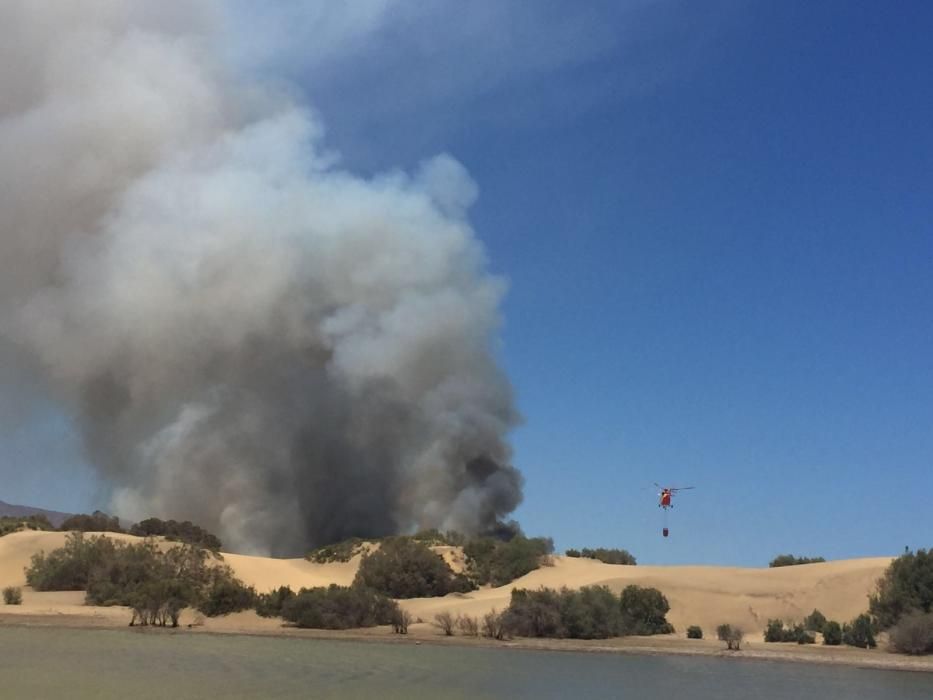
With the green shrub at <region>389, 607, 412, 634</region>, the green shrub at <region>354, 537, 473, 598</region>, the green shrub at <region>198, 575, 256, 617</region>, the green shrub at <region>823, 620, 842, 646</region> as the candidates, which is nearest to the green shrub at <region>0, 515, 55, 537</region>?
the green shrub at <region>198, 575, 256, 617</region>

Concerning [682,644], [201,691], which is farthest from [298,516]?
[201,691]

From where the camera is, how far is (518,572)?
54.0 m

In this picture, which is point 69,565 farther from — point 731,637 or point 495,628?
point 731,637

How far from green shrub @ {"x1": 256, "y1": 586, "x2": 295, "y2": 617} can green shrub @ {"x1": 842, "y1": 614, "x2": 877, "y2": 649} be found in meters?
22.9

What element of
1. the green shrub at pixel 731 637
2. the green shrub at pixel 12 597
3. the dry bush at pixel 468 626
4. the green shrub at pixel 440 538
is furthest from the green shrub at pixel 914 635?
the green shrub at pixel 12 597

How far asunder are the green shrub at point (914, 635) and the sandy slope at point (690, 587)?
26.0 ft

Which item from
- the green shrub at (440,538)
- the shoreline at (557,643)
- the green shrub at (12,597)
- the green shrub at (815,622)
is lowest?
the shoreline at (557,643)

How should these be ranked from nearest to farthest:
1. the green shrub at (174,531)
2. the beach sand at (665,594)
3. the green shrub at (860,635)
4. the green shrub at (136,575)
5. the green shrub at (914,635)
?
the green shrub at (914,635), the beach sand at (665,594), the green shrub at (860,635), the green shrub at (136,575), the green shrub at (174,531)

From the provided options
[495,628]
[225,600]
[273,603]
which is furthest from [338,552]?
[495,628]

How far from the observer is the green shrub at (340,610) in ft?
126

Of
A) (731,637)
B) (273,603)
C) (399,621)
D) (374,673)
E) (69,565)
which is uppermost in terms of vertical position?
(69,565)

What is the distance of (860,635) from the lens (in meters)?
33.8

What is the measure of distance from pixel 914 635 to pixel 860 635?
115 inches

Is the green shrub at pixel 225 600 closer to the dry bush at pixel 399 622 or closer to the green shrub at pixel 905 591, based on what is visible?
the dry bush at pixel 399 622
